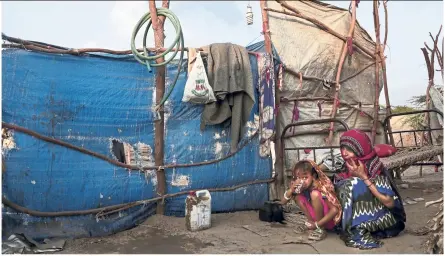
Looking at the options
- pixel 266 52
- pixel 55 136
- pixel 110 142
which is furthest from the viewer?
pixel 266 52

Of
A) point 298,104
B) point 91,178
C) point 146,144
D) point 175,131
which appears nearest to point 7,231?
point 91,178

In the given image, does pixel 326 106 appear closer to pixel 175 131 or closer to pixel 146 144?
pixel 175 131

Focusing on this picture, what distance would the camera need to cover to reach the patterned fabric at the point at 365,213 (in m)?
3.25

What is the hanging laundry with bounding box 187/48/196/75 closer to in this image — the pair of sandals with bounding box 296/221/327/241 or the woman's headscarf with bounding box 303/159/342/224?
the woman's headscarf with bounding box 303/159/342/224

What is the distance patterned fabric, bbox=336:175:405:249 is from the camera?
128 inches

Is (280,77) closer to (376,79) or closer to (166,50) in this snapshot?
(166,50)

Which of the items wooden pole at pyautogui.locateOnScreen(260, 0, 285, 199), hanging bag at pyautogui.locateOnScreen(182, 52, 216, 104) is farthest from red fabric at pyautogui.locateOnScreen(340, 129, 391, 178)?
wooden pole at pyautogui.locateOnScreen(260, 0, 285, 199)

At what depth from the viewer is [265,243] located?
3.54m

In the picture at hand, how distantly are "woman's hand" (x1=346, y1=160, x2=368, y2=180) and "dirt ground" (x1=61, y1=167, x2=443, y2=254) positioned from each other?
602 millimetres

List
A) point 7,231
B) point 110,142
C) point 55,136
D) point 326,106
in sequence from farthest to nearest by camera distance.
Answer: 1. point 326,106
2. point 110,142
3. point 55,136
4. point 7,231

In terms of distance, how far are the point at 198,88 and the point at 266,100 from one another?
1.10m

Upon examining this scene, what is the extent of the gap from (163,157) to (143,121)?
1.56 feet

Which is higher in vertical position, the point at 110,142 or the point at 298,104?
the point at 298,104

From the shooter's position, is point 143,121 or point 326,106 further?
point 326,106
